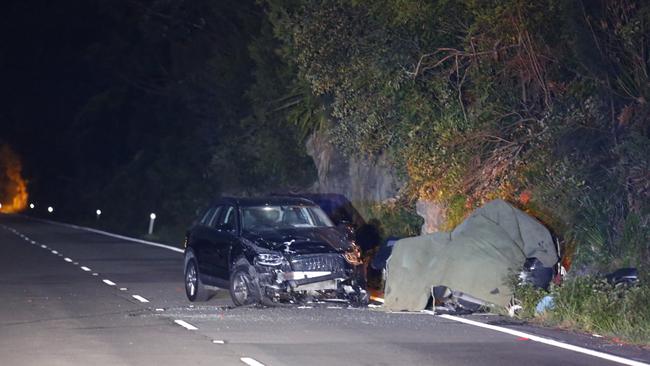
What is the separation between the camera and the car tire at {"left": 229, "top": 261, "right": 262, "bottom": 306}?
18016mm

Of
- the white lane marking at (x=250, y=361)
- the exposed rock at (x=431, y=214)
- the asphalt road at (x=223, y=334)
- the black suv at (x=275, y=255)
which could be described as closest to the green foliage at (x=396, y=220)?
the exposed rock at (x=431, y=214)

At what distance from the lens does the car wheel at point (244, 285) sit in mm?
18016

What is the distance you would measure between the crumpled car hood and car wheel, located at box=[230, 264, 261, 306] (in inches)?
18.2

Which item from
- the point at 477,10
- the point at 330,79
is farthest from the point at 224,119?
the point at 477,10

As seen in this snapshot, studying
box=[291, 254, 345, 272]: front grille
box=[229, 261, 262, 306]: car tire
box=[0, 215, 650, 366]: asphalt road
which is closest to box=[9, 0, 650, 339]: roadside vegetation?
box=[0, 215, 650, 366]: asphalt road

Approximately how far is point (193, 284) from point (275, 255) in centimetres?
275

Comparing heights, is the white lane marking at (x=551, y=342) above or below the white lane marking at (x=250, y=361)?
above

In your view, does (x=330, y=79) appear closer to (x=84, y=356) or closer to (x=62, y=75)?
(x=84, y=356)

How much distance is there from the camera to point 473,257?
17.3 m

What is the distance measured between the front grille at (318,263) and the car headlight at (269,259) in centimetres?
21

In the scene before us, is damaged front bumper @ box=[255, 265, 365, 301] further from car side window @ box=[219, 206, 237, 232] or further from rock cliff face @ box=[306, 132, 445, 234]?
rock cliff face @ box=[306, 132, 445, 234]

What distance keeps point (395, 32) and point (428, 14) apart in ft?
3.53

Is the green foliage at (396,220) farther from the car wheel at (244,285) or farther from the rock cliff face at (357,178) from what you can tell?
the car wheel at (244,285)

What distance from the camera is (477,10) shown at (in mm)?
20453
